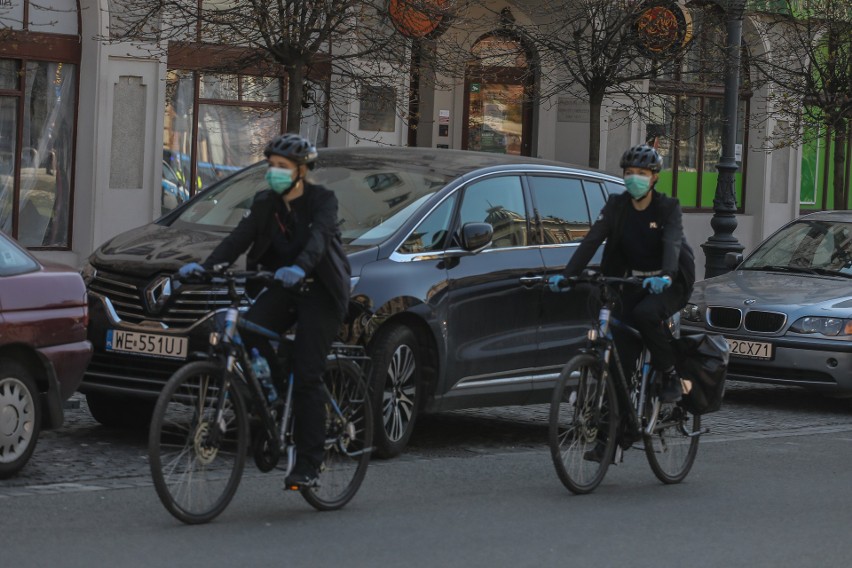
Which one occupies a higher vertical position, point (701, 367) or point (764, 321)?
point (764, 321)

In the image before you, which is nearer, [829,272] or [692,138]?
[829,272]

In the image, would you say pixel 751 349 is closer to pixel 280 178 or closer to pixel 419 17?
pixel 419 17

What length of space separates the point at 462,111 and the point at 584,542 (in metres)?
18.0

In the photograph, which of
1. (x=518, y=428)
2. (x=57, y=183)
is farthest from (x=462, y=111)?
(x=518, y=428)

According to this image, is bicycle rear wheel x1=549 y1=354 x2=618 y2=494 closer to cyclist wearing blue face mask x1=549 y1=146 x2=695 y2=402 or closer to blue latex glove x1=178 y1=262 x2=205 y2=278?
cyclist wearing blue face mask x1=549 y1=146 x2=695 y2=402

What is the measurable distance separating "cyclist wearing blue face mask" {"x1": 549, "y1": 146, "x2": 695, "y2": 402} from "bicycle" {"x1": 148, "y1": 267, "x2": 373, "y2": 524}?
152cm

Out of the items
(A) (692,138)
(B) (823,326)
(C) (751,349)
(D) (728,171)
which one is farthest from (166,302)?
(A) (692,138)

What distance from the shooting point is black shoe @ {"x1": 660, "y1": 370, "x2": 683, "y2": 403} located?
Answer: 881 centimetres

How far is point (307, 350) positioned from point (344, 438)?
59 centimetres

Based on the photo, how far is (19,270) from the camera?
27.6 feet

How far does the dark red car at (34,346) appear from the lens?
8.12 m

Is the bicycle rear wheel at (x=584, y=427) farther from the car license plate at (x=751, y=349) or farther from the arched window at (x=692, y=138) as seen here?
the arched window at (x=692, y=138)

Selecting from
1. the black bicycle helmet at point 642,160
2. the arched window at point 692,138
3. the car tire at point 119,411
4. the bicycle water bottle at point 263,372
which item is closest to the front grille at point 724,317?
the black bicycle helmet at point 642,160

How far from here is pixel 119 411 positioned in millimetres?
10234
